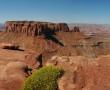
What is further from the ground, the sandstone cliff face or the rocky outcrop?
the rocky outcrop

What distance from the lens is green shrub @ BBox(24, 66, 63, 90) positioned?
14.7m

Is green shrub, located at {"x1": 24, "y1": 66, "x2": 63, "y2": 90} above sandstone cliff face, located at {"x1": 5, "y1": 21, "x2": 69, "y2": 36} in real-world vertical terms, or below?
above

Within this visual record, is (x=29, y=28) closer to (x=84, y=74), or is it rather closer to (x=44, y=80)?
(x=84, y=74)

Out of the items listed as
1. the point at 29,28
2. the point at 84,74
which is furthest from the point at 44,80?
the point at 29,28

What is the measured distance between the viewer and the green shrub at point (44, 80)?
1467 cm

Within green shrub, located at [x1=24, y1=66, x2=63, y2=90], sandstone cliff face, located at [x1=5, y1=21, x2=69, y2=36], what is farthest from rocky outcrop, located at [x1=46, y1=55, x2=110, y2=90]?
sandstone cliff face, located at [x1=5, y1=21, x2=69, y2=36]

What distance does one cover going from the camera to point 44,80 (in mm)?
14672

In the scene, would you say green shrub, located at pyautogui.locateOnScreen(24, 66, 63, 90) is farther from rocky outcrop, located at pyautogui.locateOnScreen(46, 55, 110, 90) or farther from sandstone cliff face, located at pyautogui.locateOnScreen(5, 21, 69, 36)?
sandstone cliff face, located at pyautogui.locateOnScreen(5, 21, 69, 36)

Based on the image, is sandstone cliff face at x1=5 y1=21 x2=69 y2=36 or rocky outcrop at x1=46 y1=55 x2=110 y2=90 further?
sandstone cliff face at x1=5 y1=21 x2=69 y2=36

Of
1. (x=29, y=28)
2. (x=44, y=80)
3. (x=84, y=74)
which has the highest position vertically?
(x=84, y=74)

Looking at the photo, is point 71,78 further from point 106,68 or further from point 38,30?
point 38,30

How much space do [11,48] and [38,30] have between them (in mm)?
147948

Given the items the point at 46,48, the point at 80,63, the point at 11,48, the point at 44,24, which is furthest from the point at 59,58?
the point at 44,24

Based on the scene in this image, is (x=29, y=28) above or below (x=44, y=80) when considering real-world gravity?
below
